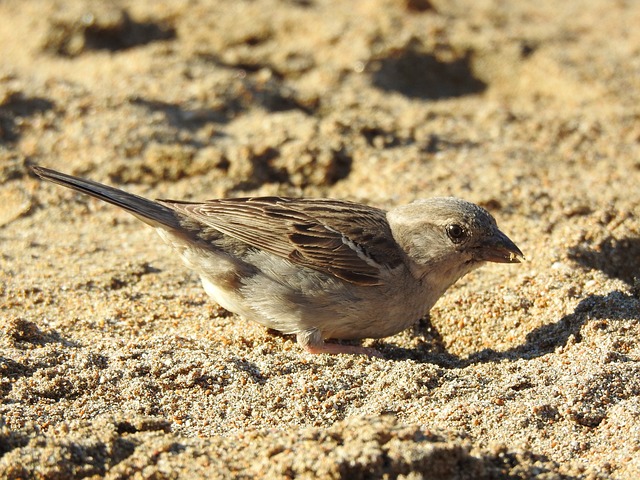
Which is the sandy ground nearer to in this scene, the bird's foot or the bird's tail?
the bird's foot

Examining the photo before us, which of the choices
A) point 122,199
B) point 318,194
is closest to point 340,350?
point 122,199

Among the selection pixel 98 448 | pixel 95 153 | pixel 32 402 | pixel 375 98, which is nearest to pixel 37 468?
pixel 98 448

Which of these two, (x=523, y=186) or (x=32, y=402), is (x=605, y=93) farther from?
(x=32, y=402)

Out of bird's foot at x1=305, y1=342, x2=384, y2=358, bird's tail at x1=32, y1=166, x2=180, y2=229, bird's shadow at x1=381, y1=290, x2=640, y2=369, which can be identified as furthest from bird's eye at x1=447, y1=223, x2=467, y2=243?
bird's tail at x1=32, y1=166, x2=180, y2=229

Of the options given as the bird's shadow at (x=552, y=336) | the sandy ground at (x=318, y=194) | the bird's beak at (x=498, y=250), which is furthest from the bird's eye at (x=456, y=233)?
the bird's shadow at (x=552, y=336)

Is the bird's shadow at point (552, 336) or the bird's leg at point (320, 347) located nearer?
the bird's shadow at point (552, 336)

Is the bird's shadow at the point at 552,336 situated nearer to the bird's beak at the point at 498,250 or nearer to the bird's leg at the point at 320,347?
the bird's leg at the point at 320,347
